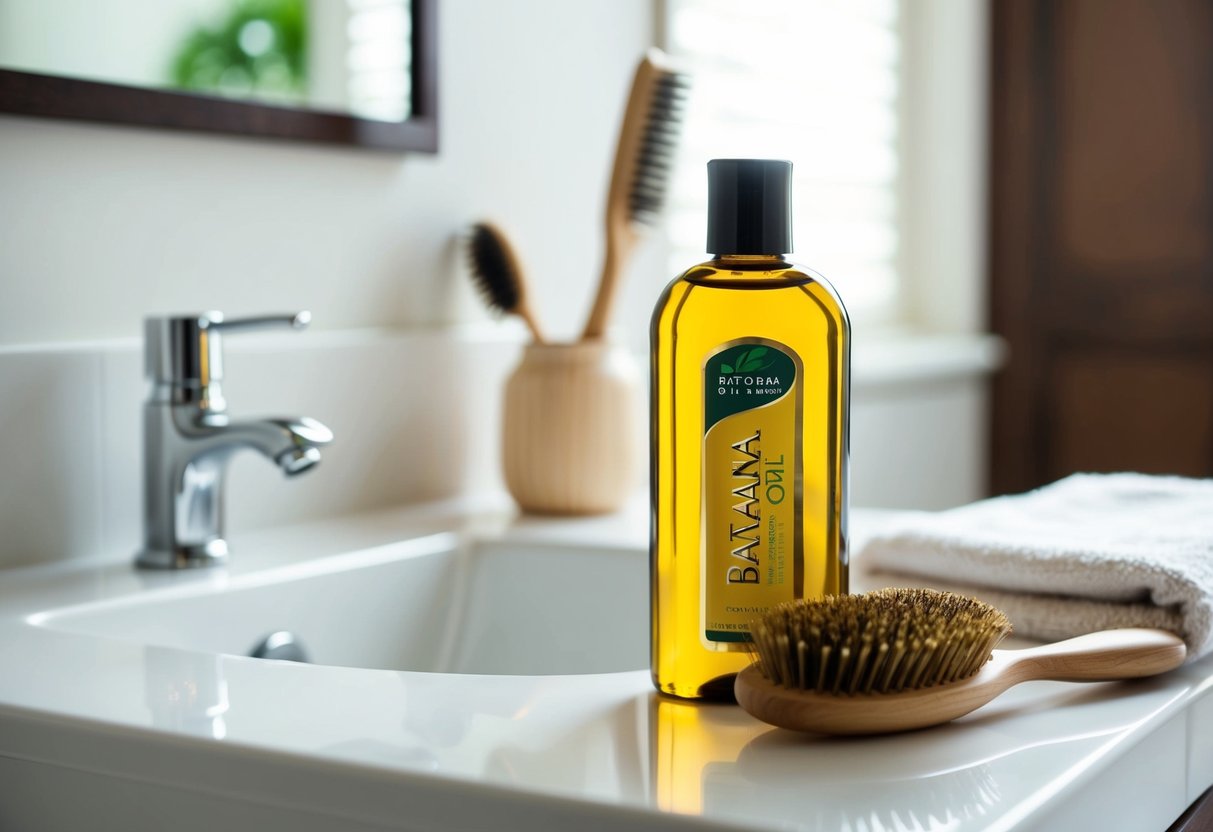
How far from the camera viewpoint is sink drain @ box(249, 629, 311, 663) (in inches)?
30.6

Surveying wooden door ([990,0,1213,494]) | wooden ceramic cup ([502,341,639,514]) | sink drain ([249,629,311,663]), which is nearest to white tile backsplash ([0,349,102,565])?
sink drain ([249,629,311,663])

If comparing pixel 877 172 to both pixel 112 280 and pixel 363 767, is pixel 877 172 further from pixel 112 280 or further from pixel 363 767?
pixel 363 767

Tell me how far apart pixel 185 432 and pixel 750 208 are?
16.7 inches

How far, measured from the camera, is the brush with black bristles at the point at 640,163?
98 centimetres

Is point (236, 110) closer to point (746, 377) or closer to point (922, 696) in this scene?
point (746, 377)

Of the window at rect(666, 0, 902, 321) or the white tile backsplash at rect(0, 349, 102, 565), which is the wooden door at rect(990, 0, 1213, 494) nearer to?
the window at rect(666, 0, 902, 321)

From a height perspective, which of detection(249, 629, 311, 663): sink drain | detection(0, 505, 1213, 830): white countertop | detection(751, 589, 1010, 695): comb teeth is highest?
detection(751, 589, 1010, 695): comb teeth

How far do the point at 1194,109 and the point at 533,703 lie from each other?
168 centimetres

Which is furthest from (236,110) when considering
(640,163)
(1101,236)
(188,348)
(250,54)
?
(1101,236)

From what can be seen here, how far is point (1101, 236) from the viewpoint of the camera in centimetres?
196

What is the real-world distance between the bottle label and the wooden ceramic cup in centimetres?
49

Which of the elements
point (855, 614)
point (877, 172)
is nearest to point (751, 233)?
point (855, 614)

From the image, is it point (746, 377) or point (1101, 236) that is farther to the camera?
point (1101, 236)

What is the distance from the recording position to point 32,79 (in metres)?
0.77
